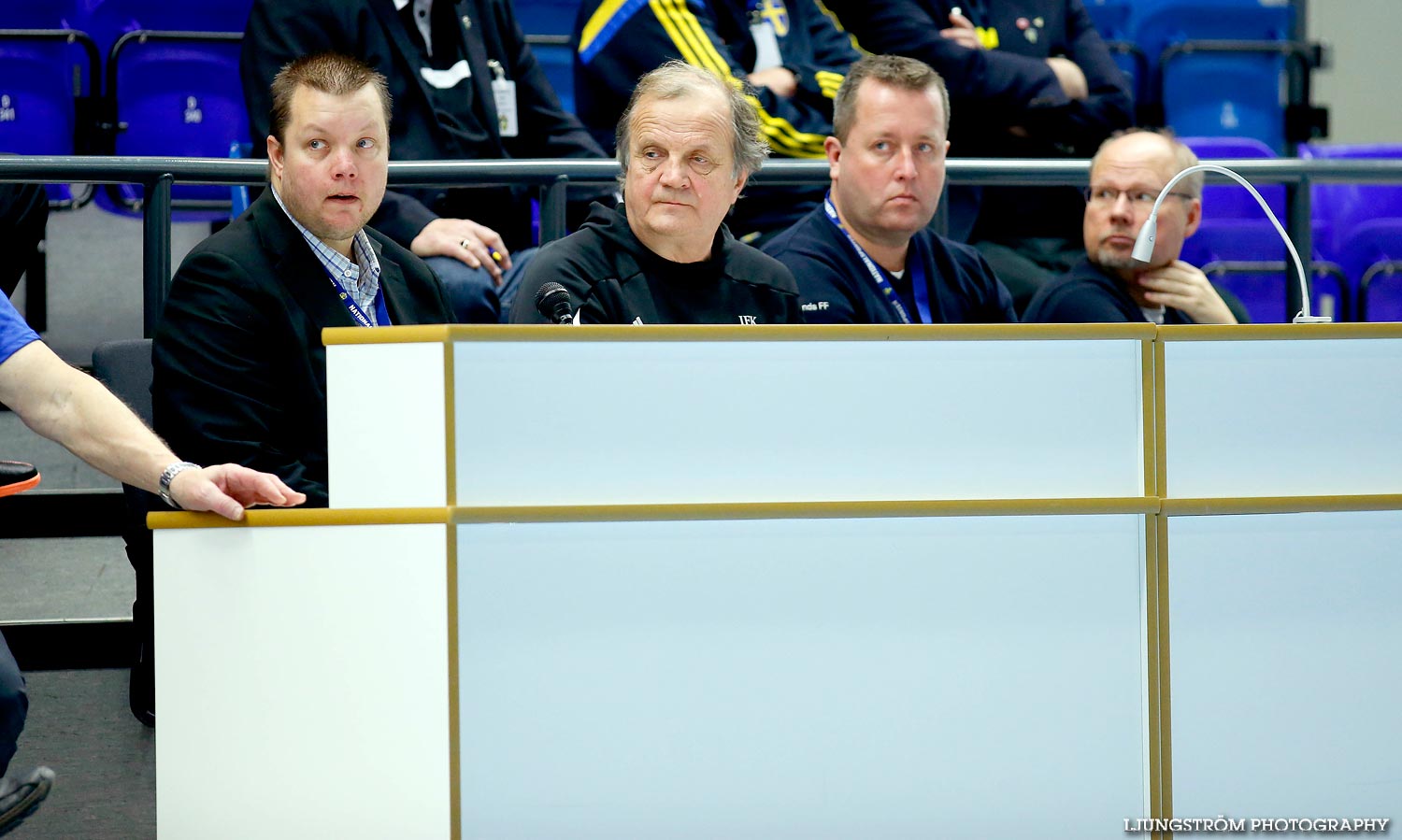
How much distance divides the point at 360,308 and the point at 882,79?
1150 mm

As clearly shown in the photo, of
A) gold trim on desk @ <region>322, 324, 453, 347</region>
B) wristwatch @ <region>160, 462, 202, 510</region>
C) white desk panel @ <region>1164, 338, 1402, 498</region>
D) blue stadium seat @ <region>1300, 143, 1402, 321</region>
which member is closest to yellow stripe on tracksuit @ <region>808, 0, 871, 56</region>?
blue stadium seat @ <region>1300, 143, 1402, 321</region>

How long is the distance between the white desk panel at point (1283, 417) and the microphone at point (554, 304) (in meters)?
0.78

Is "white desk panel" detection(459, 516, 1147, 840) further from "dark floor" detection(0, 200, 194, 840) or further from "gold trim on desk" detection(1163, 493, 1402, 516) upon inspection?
"dark floor" detection(0, 200, 194, 840)

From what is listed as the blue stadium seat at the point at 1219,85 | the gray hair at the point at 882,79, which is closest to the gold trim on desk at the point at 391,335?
the gray hair at the point at 882,79

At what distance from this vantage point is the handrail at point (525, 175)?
9.62 feet

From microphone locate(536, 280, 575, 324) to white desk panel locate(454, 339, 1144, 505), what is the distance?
0.19 metres

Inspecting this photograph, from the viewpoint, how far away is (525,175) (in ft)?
10.5

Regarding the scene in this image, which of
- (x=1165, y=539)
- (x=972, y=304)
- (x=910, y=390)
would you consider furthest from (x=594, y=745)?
(x=972, y=304)

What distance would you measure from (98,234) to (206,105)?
66 cm

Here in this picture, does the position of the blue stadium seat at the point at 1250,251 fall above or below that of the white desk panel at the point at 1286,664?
above

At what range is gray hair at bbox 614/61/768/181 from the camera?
2.53m

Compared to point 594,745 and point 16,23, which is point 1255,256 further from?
point 16,23

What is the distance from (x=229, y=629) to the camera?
1746 millimetres

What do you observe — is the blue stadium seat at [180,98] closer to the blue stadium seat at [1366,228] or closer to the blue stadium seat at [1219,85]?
the blue stadium seat at [1219,85]
